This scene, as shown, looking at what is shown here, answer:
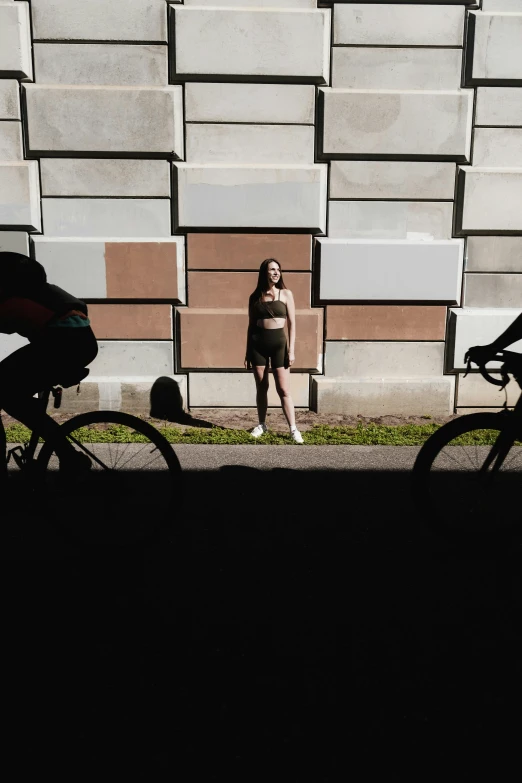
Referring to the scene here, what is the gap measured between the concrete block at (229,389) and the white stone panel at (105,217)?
1.74 m

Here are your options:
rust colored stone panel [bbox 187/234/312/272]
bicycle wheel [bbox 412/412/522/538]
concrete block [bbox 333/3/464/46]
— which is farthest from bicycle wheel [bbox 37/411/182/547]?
concrete block [bbox 333/3/464/46]

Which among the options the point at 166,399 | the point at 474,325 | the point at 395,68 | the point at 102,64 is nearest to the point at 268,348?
the point at 166,399

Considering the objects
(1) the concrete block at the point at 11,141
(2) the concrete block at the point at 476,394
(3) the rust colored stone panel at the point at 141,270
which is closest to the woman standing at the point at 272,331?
(3) the rust colored stone panel at the point at 141,270

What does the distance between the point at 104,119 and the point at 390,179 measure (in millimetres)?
3234

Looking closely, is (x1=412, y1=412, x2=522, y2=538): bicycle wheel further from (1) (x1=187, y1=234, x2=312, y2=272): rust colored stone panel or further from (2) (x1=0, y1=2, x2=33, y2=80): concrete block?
(2) (x1=0, y1=2, x2=33, y2=80): concrete block

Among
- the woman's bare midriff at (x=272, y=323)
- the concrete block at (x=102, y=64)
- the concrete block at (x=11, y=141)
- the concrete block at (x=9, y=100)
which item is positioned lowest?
the woman's bare midriff at (x=272, y=323)

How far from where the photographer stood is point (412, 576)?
3.40 meters

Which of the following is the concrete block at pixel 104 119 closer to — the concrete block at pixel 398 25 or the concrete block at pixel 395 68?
the concrete block at pixel 395 68

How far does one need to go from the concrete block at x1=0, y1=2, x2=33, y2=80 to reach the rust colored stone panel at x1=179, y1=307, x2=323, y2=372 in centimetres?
315

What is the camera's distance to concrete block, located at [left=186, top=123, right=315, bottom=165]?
735 centimetres

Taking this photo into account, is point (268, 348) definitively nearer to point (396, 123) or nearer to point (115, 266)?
point (115, 266)

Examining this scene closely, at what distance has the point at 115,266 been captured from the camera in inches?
297

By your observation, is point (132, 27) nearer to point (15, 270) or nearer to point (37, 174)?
point (37, 174)

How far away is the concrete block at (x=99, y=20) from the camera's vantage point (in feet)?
23.2
